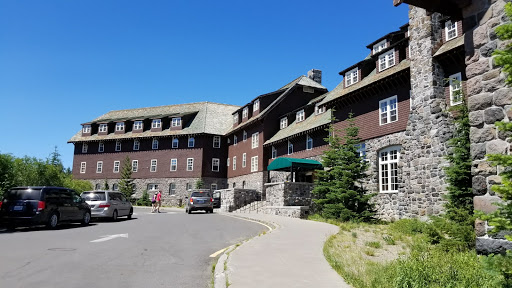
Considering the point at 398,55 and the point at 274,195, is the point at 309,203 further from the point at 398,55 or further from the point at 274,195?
the point at 398,55

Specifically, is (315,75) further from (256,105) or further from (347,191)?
(347,191)

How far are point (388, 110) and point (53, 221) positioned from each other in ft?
60.5

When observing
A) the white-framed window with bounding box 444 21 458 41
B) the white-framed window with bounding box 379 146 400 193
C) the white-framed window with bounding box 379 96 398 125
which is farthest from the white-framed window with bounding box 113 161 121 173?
the white-framed window with bounding box 444 21 458 41

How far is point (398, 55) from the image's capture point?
2292 cm

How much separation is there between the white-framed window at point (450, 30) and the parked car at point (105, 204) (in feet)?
64.1

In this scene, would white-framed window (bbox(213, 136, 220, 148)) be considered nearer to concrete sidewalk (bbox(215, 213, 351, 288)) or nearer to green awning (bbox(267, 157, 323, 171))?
green awning (bbox(267, 157, 323, 171))

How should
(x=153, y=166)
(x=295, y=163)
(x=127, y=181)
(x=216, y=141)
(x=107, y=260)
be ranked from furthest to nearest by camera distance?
(x=153, y=166) → (x=127, y=181) → (x=216, y=141) → (x=295, y=163) → (x=107, y=260)

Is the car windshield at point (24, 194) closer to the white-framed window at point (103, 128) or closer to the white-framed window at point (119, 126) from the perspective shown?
the white-framed window at point (119, 126)

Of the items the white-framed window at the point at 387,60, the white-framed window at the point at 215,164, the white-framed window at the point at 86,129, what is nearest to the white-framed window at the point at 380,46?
the white-framed window at the point at 387,60

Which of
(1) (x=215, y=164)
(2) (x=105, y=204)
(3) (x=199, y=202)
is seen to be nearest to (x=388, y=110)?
(3) (x=199, y=202)

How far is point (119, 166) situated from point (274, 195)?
1343 inches

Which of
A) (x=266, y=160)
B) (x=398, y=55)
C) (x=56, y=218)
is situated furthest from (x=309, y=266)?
(x=266, y=160)

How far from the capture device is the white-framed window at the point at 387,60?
23453 millimetres

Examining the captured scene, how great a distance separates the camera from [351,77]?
27234 mm
